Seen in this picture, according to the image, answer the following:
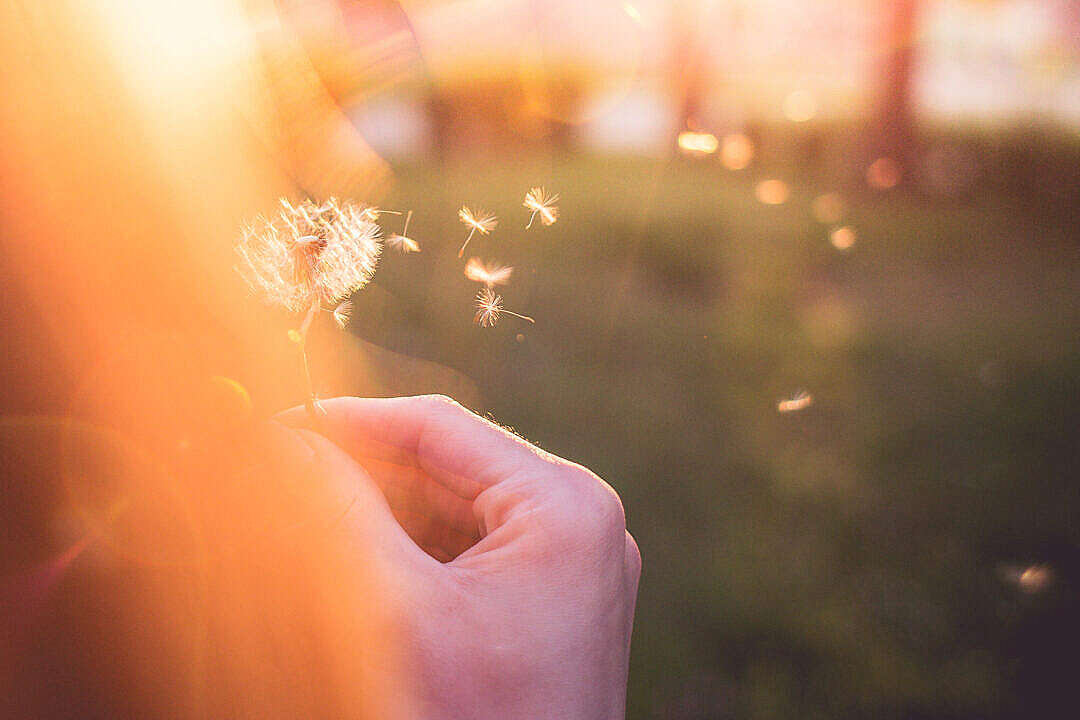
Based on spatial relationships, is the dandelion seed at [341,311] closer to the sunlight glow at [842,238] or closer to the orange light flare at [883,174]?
the sunlight glow at [842,238]

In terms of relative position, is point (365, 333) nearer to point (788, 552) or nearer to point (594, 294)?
point (594, 294)

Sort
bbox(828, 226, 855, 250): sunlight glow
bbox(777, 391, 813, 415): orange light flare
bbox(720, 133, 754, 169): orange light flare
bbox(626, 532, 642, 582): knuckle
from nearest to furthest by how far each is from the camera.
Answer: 1. bbox(626, 532, 642, 582): knuckle
2. bbox(777, 391, 813, 415): orange light flare
3. bbox(828, 226, 855, 250): sunlight glow
4. bbox(720, 133, 754, 169): orange light flare

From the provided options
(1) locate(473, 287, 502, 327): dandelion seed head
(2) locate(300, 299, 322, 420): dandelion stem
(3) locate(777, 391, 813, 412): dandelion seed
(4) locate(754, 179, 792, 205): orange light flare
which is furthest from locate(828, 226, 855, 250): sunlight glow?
(2) locate(300, 299, 322, 420): dandelion stem

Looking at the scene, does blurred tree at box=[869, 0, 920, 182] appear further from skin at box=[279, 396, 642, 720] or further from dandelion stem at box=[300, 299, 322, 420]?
dandelion stem at box=[300, 299, 322, 420]

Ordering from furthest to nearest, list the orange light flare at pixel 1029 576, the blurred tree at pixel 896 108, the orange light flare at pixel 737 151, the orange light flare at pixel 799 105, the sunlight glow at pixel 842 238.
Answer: the blurred tree at pixel 896 108 < the orange light flare at pixel 737 151 < the orange light flare at pixel 799 105 < the sunlight glow at pixel 842 238 < the orange light flare at pixel 1029 576

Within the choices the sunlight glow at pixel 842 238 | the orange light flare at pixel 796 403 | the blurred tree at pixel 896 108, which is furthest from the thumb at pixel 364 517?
the blurred tree at pixel 896 108

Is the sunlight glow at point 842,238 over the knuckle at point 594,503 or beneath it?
beneath

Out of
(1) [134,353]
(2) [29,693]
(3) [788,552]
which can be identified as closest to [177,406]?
(1) [134,353]

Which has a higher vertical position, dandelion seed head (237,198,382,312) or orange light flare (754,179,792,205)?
dandelion seed head (237,198,382,312)
